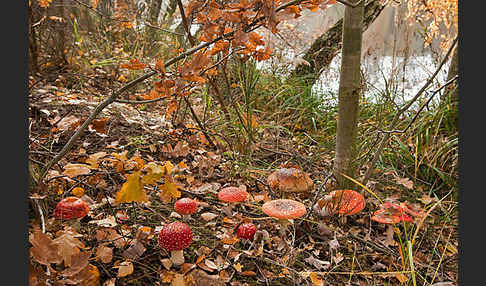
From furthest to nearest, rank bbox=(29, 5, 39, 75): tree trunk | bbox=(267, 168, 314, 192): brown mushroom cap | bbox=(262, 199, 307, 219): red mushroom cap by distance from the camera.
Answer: bbox=(29, 5, 39, 75): tree trunk, bbox=(267, 168, 314, 192): brown mushroom cap, bbox=(262, 199, 307, 219): red mushroom cap

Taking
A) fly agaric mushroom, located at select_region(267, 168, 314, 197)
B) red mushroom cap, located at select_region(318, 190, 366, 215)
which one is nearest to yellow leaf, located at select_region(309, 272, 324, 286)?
red mushroom cap, located at select_region(318, 190, 366, 215)

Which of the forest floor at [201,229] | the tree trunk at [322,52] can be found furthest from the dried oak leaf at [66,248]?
the tree trunk at [322,52]

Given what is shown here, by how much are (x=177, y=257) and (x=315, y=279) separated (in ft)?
A: 1.89

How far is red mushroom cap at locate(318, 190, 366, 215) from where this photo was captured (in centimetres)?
171

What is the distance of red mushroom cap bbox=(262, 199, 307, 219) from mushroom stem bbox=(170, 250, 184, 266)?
0.42 meters

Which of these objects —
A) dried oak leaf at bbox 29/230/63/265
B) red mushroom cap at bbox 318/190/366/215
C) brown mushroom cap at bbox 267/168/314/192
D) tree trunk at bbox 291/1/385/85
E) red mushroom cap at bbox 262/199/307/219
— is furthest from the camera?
tree trunk at bbox 291/1/385/85

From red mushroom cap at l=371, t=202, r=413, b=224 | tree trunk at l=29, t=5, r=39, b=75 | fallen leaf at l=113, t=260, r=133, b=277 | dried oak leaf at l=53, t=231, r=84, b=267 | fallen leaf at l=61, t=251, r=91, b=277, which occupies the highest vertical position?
tree trunk at l=29, t=5, r=39, b=75

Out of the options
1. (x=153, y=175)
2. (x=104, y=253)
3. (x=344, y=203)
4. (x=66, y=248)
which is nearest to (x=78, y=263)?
(x=66, y=248)

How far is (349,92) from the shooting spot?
1.81 metres

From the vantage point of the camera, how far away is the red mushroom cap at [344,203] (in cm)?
171

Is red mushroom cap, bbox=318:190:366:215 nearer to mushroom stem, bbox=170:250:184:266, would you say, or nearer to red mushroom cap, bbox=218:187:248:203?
red mushroom cap, bbox=218:187:248:203

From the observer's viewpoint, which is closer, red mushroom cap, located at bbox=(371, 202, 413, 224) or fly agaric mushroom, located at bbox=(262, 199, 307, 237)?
fly agaric mushroom, located at bbox=(262, 199, 307, 237)

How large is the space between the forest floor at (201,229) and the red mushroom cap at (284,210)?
158 millimetres

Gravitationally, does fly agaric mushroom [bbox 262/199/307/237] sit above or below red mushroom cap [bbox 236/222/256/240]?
above
